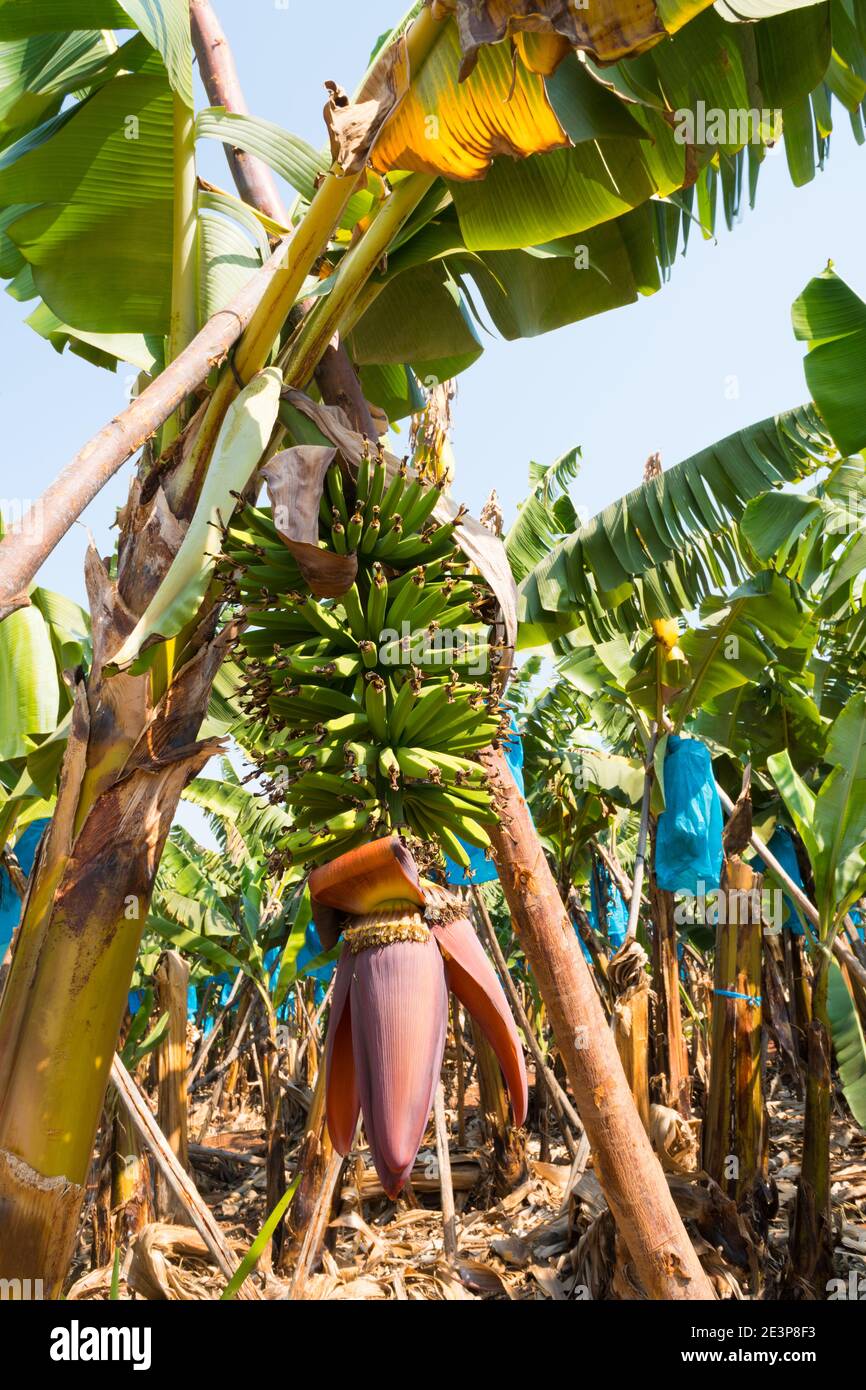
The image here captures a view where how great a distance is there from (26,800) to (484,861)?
1732mm

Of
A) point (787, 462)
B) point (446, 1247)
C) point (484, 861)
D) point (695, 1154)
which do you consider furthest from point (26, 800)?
point (695, 1154)

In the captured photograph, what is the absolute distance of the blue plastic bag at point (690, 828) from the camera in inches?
184

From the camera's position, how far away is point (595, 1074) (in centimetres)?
237

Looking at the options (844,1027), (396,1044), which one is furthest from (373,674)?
(844,1027)

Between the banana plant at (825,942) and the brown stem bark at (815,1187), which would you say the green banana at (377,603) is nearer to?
the banana plant at (825,942)

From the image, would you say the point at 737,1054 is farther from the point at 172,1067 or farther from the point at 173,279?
the point at 173,279

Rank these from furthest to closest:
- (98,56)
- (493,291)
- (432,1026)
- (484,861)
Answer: (484,861) → (493,291) → (98,56) → (432,1026)

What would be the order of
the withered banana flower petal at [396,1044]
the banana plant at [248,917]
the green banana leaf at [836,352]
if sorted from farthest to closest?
the banana plant at [248,917]
the green banana leaf at [836,352]
the withered banana flower petal at [396,1044]

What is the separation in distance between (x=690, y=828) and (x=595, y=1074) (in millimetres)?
2449

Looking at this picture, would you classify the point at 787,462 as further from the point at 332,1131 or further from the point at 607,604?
the point at 332,1131

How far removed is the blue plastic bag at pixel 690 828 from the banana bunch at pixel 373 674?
3.13 metres

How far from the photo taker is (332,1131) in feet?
4.93

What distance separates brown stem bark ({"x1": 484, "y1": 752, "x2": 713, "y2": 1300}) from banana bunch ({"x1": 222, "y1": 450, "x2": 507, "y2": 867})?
673 millimetres

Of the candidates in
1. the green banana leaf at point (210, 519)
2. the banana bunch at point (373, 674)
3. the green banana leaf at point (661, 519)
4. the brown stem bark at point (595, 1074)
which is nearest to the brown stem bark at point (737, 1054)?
the green banana leaf at point (661, 519)
